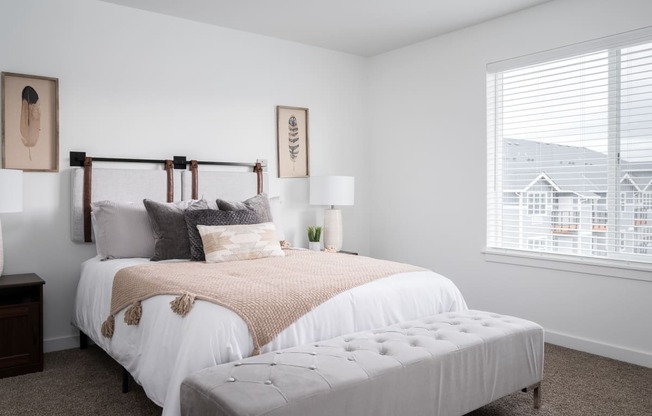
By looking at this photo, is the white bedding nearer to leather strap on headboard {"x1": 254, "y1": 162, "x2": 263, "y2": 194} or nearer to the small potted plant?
leather strap on headboard {"x1": 254, "y1": 162, "x2": 263, "y2": 194}

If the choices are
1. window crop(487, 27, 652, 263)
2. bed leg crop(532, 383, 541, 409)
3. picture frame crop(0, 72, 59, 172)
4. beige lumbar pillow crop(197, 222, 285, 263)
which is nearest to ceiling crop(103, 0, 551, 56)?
window crop(487, 27, 652, 263)

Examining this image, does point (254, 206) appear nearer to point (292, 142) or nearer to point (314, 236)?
point (314, 236)

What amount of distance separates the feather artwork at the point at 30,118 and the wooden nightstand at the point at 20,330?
0.92 metres

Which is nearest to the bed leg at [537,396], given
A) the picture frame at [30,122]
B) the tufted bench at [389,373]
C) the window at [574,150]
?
the tufted bench at [389,373]

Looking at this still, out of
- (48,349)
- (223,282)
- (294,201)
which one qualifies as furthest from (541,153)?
(48,349)

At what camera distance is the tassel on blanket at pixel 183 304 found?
213 centimetres

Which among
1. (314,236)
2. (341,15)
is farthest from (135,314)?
(341,15)

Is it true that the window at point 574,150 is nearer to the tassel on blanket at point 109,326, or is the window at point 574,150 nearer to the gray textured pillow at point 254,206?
the gray textured pillow at point 254,206

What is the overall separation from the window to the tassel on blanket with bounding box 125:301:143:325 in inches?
114

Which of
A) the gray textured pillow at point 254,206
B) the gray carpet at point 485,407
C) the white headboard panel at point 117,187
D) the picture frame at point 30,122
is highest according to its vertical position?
the picture frame at point 30,122

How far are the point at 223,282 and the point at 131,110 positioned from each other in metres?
2.02

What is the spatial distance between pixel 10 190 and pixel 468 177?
3.38 meters

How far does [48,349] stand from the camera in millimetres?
3535

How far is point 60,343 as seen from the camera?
3.58 m
